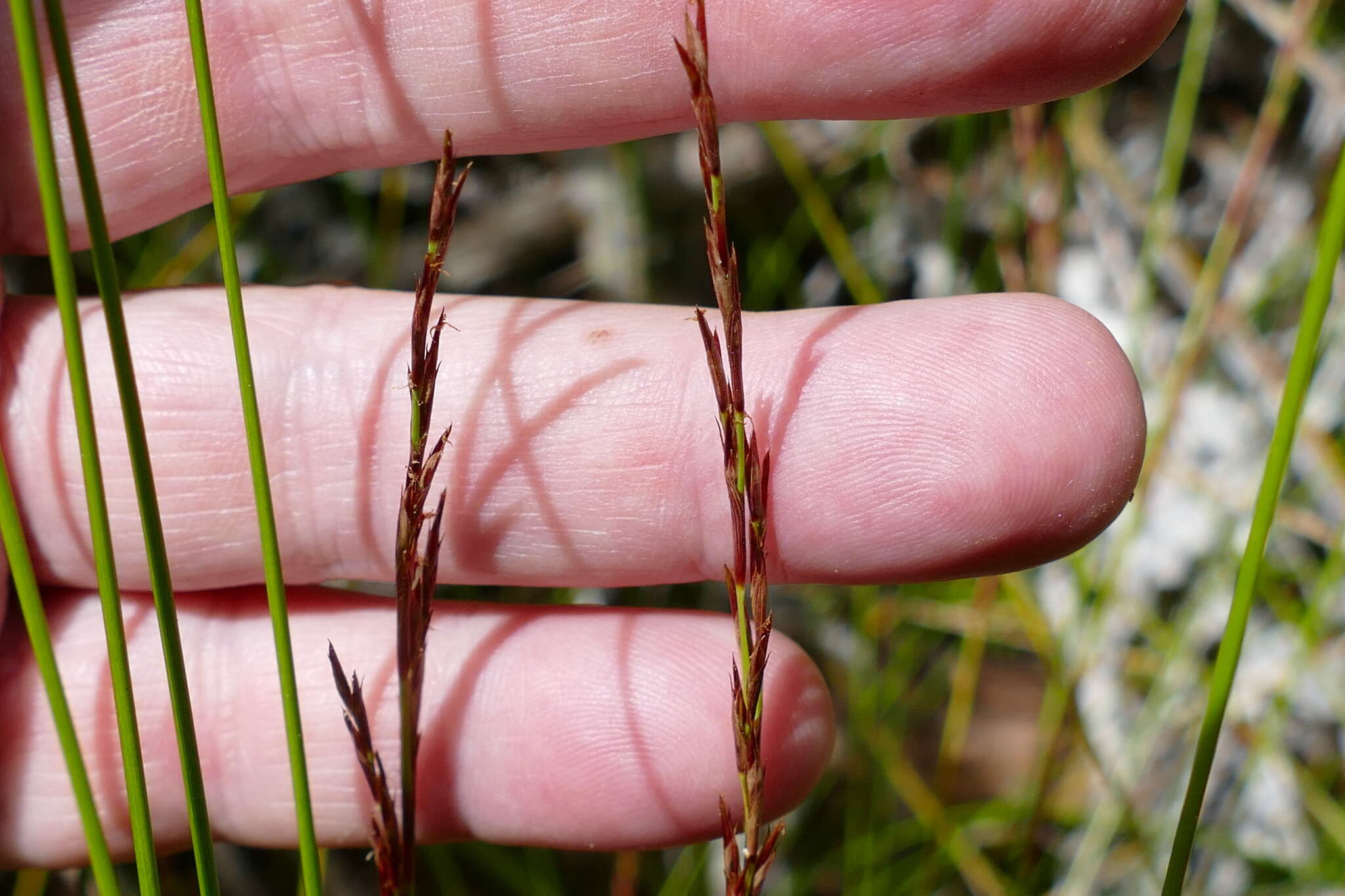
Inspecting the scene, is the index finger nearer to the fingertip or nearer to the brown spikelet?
the fingertip

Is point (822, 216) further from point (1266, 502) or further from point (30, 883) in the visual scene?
point (30, 883)

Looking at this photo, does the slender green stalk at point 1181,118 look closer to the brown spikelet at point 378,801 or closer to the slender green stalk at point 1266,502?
the slender green stalk at point 1266,502

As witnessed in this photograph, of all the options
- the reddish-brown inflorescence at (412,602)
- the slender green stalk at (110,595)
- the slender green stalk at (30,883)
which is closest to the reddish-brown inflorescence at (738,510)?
the reddish-brown inflorescence at (412,602)

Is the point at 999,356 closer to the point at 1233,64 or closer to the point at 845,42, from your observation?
the point at 845,42

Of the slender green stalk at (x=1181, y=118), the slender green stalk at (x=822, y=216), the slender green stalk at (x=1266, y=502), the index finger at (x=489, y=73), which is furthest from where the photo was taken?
the slender green stalk at (x=822, y=216)

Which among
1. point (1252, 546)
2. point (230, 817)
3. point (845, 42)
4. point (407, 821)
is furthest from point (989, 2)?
point (230, 817)

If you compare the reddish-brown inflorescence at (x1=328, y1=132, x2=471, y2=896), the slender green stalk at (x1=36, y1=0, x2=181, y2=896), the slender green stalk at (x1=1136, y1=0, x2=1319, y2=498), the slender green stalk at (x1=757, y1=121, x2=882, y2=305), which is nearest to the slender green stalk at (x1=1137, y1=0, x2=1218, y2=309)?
the slender green stalk at (x1=1136, y1=0, x2=1319, y2=498)
